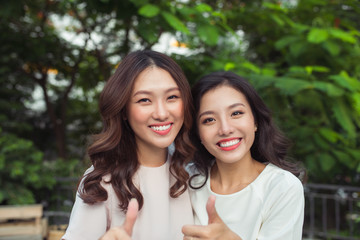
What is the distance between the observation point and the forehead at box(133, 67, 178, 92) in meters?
1.81

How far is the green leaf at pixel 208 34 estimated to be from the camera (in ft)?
12.5

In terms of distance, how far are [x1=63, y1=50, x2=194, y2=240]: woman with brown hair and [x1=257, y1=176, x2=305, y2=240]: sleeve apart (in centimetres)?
43

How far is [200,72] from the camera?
4.59 meters

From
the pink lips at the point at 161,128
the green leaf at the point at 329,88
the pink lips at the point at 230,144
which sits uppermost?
the green leaf at the point at 329,88

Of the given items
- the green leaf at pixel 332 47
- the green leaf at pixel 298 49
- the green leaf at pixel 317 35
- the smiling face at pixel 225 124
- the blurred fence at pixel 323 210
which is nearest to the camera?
the smiling face at pixel 225 124

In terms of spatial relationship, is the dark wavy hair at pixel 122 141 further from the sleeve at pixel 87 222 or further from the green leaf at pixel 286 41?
the green leaf at pixel 286 41

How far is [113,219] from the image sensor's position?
183cm

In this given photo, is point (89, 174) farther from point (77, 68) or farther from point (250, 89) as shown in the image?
point (77, 68)

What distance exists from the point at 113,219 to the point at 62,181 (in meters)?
4.02

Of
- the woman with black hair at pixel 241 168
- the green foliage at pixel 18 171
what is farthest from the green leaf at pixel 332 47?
the green foliage at pixel 18 171

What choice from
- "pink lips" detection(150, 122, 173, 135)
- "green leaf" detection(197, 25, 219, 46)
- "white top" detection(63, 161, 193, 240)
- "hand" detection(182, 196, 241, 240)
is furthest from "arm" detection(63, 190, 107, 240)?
"green leaf" detection(197, 25, 219, 46)

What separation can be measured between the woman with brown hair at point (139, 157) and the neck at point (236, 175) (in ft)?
0.86

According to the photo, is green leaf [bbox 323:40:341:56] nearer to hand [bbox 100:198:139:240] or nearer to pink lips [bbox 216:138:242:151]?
pink lips [bbox 216:138:242:151]

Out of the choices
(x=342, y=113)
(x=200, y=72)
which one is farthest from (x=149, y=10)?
(x=342, y=113)
